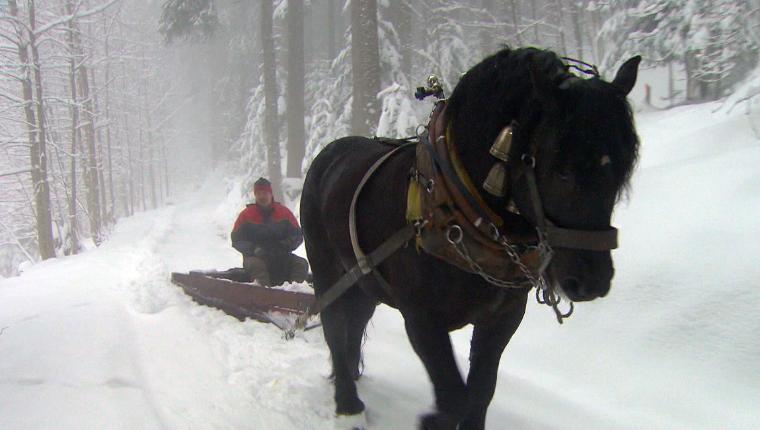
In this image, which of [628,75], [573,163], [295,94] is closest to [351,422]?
[573,163]

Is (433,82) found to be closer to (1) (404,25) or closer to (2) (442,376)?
(2) (442,376)

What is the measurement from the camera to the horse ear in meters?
1.88

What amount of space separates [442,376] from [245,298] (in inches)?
139

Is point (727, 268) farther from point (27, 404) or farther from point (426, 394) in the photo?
point (27, 404)

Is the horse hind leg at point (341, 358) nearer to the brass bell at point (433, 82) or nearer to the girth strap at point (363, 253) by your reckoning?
the girth strap at point (363, 253)

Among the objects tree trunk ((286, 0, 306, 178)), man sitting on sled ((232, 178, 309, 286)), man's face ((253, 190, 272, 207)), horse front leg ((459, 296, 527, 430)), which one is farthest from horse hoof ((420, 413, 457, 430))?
tree trunk ((286, 0, 306, 178))

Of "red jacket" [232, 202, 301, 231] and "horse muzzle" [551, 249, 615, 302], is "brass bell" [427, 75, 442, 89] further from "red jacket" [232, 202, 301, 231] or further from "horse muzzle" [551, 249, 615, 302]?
"red jacket" [232, 202, 301, 231]

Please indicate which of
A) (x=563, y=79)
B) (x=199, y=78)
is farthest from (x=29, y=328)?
(x=199, y=78)

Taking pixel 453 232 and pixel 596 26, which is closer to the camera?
pixel 453 232

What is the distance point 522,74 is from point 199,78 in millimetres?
58990

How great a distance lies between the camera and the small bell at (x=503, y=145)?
1.86 meters

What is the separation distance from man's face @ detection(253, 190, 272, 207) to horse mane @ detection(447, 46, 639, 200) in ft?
14.8

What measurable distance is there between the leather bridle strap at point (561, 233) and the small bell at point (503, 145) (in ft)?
0.22

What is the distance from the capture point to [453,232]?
2102 millimetres
